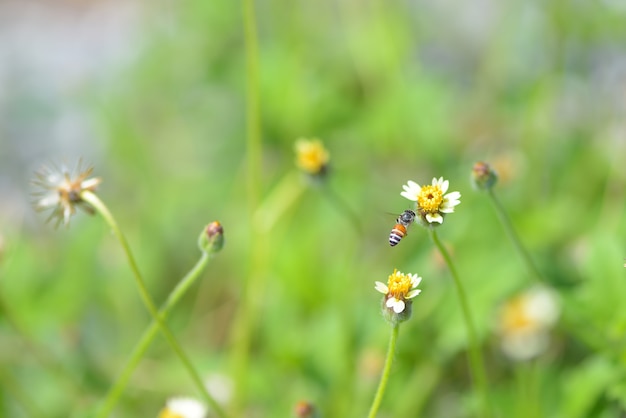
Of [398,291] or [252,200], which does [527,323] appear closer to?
[252,200]

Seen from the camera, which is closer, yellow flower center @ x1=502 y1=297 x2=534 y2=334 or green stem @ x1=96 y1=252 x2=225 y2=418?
green stem @ x1=96 y1=252 x2=225 y2=418

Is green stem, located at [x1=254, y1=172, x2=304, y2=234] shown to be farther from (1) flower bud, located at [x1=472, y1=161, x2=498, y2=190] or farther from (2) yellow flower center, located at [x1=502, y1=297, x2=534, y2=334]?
(1) flower bud, located at [x1=472, y1=161, x2=498, y2=190]

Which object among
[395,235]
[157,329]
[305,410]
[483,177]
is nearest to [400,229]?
[395,235]

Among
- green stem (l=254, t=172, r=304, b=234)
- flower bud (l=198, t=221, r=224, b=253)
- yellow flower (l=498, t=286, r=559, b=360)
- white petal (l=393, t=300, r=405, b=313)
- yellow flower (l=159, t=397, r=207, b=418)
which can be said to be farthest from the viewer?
green stem (l=254, t=172, r=304, b=234)

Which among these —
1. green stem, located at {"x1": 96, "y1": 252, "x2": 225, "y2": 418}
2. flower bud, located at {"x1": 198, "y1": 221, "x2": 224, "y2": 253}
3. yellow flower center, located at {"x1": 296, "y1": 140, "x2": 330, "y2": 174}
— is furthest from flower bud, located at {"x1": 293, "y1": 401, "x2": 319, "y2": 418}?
yellow flower center, located at {"x1": 296, "y1": 140, "x2": 330, "y2": 174}

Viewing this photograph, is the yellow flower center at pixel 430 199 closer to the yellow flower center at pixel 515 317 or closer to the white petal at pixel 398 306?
the white petal at pixel 398 306

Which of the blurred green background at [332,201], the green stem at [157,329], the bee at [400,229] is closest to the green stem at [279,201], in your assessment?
the blurred green background at [332,201]

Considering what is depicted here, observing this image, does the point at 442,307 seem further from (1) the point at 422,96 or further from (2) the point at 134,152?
(2) the point at 134,152
